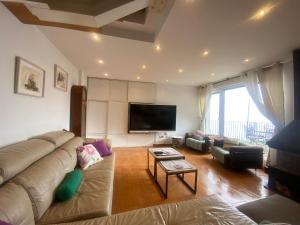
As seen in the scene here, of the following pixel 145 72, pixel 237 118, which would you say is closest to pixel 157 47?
pixel 145 72

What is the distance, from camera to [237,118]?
16.5ft

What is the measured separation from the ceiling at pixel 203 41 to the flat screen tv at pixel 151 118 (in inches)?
73.2

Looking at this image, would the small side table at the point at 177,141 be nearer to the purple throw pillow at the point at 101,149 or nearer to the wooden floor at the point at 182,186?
the wooden floor at the point at 182,186

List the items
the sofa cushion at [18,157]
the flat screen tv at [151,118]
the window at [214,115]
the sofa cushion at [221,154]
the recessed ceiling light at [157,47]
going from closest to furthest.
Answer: the sofa cushion at [18,157], the recessed ceiling light at [157,47], the sofa cushion at [221,154], the flat screen tv at [151,118], the window at [214,115]

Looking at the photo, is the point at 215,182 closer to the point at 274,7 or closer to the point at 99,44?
the point at 274,7

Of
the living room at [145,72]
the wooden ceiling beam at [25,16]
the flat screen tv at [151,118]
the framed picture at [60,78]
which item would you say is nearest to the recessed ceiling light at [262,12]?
the living room at [145,72]

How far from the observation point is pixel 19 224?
1.03 m

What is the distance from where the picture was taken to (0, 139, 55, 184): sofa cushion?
48.9 inches

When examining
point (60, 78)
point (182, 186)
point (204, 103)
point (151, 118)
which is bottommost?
point (182, 186)

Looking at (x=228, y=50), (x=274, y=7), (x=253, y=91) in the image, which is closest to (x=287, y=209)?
(x=274, y=7)

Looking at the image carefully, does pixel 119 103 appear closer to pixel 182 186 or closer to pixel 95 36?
pixel 95 36

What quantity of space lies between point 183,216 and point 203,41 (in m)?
2.50

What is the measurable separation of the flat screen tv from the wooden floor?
1.90 metres

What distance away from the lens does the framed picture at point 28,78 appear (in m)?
1.93
